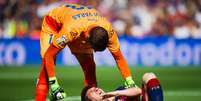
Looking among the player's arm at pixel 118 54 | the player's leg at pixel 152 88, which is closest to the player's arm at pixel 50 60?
the player's arm at pixel 118 54

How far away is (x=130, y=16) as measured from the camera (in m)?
24.0

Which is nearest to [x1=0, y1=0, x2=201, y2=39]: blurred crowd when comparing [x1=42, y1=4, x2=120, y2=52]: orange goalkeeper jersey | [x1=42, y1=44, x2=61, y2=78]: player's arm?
[x1=42, y1=4, x2=120, y2=52]: orange goalkeeper jersey

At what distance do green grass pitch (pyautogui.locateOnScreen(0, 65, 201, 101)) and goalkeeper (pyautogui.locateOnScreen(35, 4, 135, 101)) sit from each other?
364cm

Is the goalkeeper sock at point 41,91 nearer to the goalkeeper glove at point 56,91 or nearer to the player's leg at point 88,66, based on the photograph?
the goalkeeper glove at point 56,91

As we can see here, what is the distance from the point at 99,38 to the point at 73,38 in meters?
0.58

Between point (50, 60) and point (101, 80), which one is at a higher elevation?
point (50, 60)

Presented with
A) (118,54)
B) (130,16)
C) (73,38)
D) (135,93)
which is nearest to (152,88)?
(135,93)

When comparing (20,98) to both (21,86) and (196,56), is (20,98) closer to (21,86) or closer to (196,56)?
(21,86)

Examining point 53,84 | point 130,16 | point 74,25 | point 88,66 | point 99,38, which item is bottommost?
point 53,84

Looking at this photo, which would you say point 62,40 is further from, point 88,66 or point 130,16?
point 130,16

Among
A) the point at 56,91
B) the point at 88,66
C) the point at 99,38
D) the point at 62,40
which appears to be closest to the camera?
the point at 99,38

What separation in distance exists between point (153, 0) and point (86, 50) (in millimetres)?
13971

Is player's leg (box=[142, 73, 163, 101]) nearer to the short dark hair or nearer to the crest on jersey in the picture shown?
the short dark hair

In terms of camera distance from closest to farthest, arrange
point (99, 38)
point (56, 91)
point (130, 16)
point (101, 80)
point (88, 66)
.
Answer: point (99, 38), point (56, 91), point (88, 66), point (101, 80), point (130, 16)
